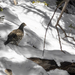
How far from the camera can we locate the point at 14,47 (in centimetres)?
205

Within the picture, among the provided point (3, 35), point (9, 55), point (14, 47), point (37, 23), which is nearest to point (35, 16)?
point (37, 23)

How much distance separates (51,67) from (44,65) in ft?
0.56

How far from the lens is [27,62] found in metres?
1.74

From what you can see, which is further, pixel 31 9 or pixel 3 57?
pixel 31 9

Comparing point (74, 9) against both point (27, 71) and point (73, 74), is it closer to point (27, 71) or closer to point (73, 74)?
point (73, 74)

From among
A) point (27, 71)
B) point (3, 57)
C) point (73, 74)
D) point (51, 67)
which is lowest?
point (73, 74)

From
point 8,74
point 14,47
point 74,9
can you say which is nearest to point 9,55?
point 14,47

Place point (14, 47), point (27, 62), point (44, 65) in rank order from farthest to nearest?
1. point (14, 47)
2. point (44, 65)
3. point (27, 62)

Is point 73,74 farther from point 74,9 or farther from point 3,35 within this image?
point 74,9

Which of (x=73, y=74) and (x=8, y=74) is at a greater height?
(x=8, y=74)

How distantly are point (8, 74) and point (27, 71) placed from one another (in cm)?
33

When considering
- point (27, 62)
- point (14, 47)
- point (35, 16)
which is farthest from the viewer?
point (35, 16)

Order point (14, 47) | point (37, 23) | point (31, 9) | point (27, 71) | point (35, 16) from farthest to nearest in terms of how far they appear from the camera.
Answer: point (31, 9)
point (35, 16)
point (37, 23)
point (14, 47)
point (27, 71)

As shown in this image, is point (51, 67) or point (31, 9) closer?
point (51, 67)
